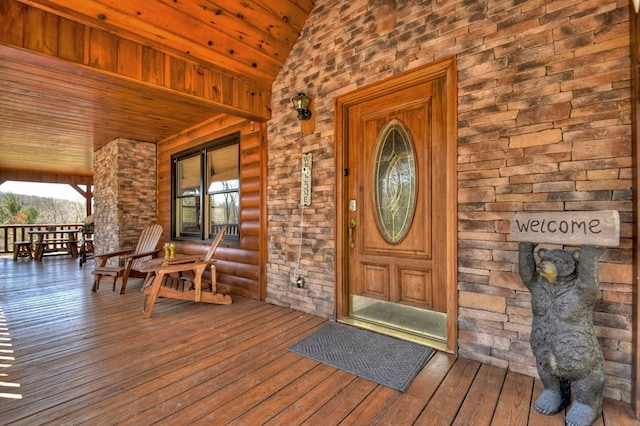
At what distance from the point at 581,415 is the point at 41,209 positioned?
16252 mm

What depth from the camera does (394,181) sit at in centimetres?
257

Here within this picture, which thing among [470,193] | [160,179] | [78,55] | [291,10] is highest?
[291,10]

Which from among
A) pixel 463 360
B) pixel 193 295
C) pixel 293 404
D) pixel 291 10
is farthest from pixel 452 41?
pixel 193 295

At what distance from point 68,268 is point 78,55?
5403 millimetres

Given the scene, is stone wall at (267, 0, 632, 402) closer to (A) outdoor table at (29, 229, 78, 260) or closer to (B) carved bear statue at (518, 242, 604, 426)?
(B) carved bear statue at (518, 242, 604, 426)

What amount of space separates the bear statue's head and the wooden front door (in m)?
0.66

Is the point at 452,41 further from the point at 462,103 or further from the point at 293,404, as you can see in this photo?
the point at 293,404

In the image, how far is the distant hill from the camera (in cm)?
1026

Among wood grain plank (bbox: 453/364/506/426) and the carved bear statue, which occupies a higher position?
the carved bear statue

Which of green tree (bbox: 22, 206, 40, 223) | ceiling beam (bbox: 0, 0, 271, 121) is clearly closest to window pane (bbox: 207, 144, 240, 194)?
ceiling beam (bbox: 0, 0, 271, 121)

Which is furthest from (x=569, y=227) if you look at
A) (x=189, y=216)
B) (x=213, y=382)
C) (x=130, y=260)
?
(x=189, y=216)

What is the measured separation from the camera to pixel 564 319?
1476 mm

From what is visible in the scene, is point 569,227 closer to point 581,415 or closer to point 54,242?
→ point 581,415

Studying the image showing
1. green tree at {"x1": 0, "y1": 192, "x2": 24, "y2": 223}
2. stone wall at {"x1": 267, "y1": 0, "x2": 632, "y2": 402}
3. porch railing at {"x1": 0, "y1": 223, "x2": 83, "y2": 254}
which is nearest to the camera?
stone wall at {"x1": 267, "y1": 0, "x2": 632, "y2": 402}
